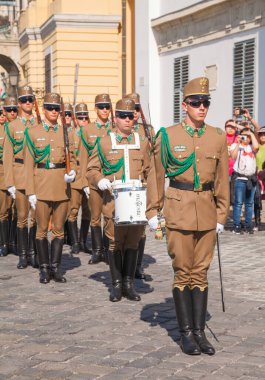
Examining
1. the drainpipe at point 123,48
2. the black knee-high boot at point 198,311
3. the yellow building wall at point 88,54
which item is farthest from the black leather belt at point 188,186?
the yellow building wall at point 88,54

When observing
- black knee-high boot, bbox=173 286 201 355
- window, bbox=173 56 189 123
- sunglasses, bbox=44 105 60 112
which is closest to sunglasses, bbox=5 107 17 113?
sunglasses, bbox=44 105 60 112

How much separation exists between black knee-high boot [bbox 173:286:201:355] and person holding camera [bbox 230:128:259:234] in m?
7.50

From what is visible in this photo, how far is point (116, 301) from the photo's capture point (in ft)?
27.3

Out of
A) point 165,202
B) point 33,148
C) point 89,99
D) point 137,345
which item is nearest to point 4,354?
point 137,345

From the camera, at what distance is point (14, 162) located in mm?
11055

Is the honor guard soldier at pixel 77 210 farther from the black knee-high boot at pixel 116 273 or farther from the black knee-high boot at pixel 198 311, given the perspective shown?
the black knee-high boot at pixel 198 311

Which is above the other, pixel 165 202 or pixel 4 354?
pixel 165 202

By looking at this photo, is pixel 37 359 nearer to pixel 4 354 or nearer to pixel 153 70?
pixel 4 354

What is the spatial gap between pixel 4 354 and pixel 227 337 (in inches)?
66.8

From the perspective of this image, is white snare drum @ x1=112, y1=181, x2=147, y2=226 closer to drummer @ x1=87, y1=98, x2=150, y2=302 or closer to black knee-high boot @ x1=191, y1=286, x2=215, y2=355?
Result: drummer @ x1=87, y1=98, x2=150, y2=302

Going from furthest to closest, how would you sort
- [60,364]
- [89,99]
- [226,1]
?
[89,99]
[226,1]
[60,364]

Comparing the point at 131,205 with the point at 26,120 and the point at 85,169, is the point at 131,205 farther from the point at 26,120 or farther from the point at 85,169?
the point at 26,120

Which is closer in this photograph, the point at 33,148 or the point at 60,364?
the point at 60,364

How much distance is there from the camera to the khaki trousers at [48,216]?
9500 millimetres
